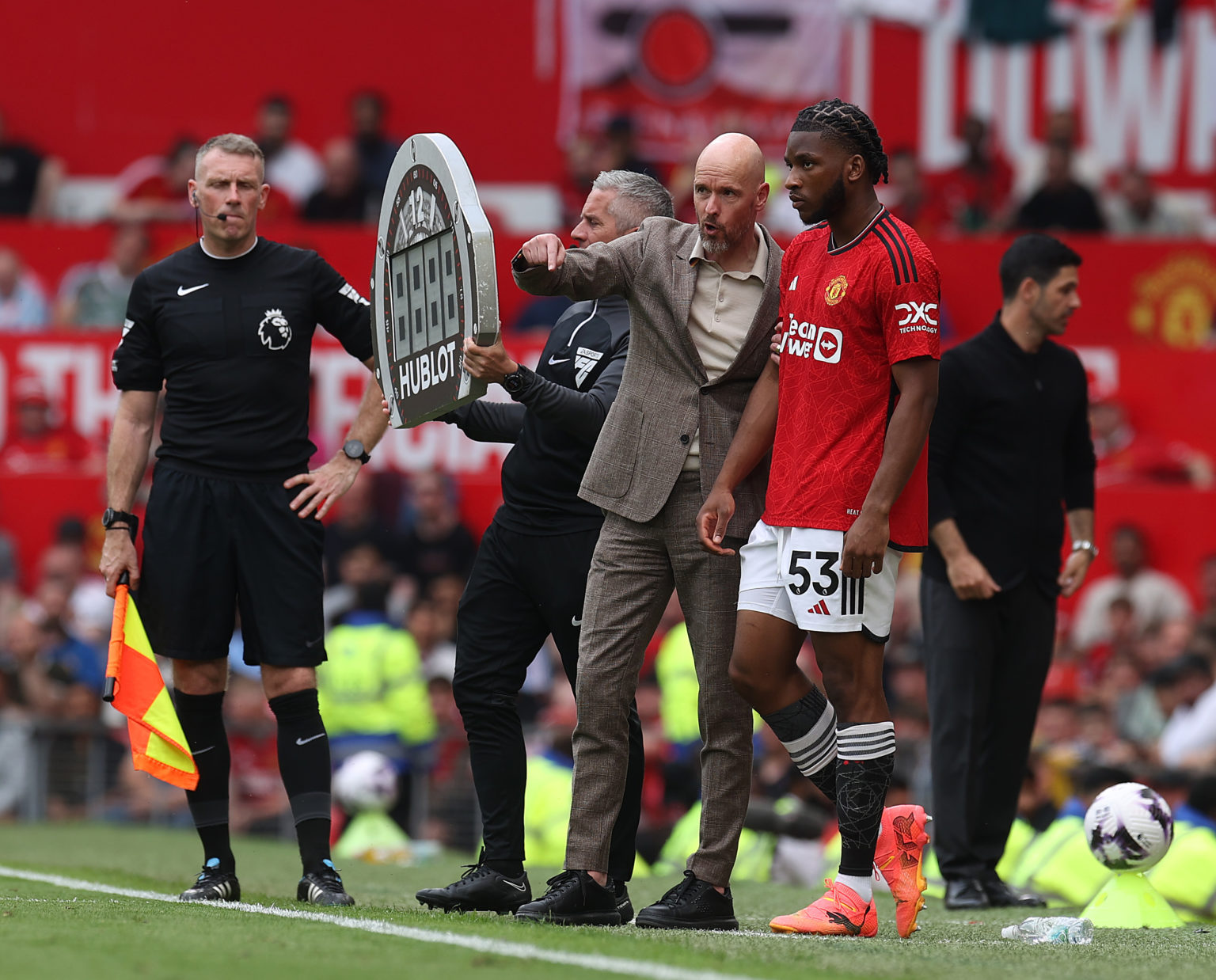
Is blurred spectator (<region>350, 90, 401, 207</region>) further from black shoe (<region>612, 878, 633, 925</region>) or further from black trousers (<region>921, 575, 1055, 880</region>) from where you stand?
black shoe (<region>612, 878, 633, 925</region>)

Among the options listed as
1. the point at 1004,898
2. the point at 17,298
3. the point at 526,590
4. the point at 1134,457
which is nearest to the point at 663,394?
the point at 526,590

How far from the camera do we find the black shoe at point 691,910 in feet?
17.5

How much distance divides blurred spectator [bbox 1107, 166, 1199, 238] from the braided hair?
11.8m

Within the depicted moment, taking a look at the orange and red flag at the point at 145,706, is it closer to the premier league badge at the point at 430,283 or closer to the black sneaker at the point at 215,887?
the black sneaker at the point at 215,887

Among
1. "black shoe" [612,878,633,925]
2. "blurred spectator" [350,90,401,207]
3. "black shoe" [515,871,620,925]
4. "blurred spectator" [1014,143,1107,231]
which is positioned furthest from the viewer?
"blurred spectator" [350,90,401,207]

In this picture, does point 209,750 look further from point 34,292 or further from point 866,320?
point 34,292

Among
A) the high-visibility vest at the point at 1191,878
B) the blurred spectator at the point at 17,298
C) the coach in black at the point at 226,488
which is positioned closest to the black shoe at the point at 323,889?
the coach in black at the point at 226,488

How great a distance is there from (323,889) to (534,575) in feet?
3.74

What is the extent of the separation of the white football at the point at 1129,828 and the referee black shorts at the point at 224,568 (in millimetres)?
2607

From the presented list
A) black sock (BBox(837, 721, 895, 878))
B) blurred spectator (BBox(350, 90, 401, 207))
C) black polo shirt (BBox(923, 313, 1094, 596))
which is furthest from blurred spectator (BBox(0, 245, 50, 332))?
black sock (BBox(837, 721, 895, 878))

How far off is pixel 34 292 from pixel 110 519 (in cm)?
969

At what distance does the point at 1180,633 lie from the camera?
1206cm

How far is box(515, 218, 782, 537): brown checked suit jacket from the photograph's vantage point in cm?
545

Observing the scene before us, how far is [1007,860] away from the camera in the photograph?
877cm
